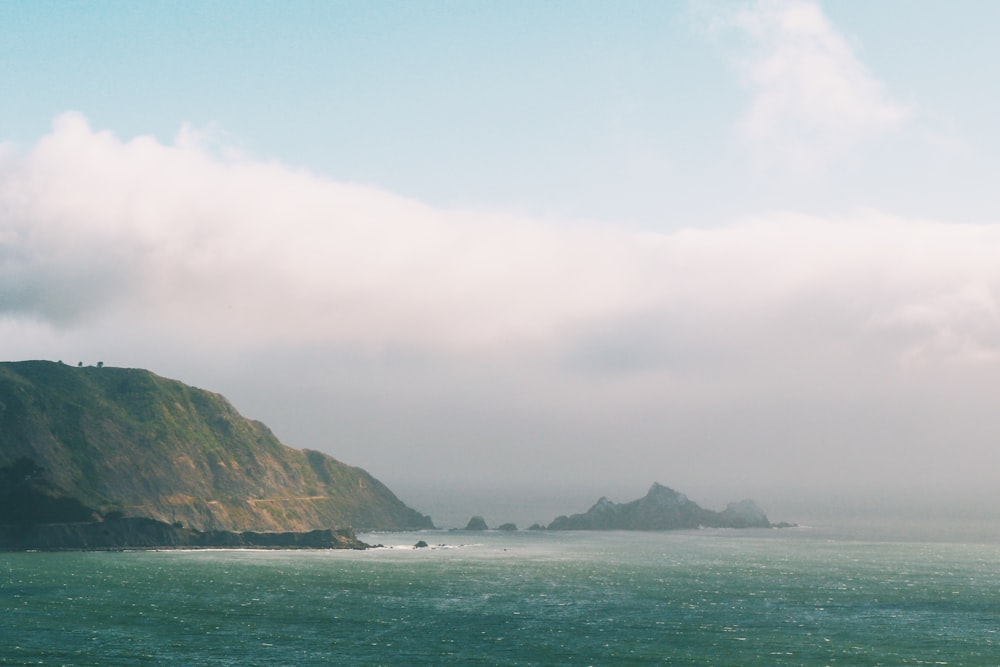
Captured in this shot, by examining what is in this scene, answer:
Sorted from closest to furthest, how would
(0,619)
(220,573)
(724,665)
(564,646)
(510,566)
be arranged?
(724,665) → (564,646) → (0,619) → (220,573) → (510,566)

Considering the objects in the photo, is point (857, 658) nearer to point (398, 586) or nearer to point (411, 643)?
point (411, 643)

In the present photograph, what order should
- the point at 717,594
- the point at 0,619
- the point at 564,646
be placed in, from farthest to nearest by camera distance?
the point at 717,594
the point at 0,619
the point at 564,646

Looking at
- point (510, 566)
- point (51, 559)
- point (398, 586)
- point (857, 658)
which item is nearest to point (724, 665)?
point (857, 658)

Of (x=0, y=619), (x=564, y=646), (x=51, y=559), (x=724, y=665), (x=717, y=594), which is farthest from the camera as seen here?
(x=51, y=559)

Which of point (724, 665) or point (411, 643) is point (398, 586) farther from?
point (724, 665)

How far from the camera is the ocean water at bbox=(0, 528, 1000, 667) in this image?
9781 cm

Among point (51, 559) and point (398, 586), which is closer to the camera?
point (398, 586)

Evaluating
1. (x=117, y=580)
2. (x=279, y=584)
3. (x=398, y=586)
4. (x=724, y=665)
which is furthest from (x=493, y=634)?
(x=117, y=580)

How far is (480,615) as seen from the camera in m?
123

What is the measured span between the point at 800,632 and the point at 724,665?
2402 cm

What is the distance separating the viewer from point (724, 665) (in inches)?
3725

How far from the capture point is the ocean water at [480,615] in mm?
97812

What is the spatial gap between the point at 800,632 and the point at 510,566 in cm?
8961

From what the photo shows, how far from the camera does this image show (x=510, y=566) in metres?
195
